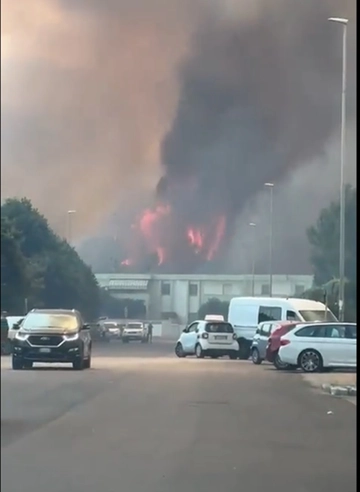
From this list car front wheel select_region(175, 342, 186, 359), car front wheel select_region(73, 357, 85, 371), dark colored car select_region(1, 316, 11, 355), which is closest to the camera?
dark colored car select_region(1, 316, 11, 355)

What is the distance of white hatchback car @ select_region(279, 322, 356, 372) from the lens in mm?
3812

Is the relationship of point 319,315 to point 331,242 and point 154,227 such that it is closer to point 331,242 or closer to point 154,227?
point 331,242

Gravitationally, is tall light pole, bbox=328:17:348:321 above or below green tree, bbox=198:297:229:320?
above

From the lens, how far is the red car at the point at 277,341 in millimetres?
3779

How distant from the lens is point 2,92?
3.31m

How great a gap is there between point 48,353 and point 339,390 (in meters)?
1.32

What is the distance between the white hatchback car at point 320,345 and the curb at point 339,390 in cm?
9

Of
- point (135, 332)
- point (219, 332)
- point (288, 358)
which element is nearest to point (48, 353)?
point (135, 332)

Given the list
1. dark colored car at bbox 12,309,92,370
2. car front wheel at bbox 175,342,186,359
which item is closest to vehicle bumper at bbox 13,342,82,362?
dark colored car at bbox 12,309,92,370

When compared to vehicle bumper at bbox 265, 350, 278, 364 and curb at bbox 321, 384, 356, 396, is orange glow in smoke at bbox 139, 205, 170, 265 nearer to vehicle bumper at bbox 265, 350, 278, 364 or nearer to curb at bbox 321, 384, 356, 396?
vehicle bumper at bbox 265, 350, 278, 364

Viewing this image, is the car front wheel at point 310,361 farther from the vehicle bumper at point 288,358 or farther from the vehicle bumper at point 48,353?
the vehicle bumper at point 48,353

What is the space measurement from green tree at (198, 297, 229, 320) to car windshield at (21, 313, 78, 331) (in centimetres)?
58

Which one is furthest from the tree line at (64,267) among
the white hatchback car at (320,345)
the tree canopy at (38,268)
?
the white hatchback car at (320,345)

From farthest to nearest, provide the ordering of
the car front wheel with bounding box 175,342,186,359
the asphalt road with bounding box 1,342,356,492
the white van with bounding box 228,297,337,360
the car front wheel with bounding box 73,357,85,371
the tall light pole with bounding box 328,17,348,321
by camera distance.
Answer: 1. the tall light pole with bounding box 328,17,348,321
2. the white van with bounding box 228,297,337,360
3. the car front wheel with bounding box 175,342,186,359
4. the asphalt road with bounding box 1,342,356,492
5. the car front wheel with bounding box 73,357,85,371
